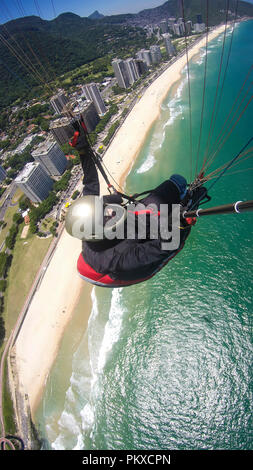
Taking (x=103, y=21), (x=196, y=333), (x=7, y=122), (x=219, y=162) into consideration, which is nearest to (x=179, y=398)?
(x=196, y=333)

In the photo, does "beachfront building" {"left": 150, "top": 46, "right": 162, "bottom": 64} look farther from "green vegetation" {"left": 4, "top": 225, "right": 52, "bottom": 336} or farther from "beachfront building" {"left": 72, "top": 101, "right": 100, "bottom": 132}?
"green vegetation" {"left": 4, "top": 225, "right": 52, "bottom": 336}

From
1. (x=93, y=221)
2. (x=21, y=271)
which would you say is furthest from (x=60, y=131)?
(x=93, y=221)

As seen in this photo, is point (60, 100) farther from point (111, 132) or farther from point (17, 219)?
point (111, 132)

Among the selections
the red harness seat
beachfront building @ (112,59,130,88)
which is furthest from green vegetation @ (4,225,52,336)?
beachfront building @ (112,59,130,88)

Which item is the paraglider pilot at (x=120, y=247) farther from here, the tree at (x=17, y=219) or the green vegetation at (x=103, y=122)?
the green vegetation at (x=103, y=122)

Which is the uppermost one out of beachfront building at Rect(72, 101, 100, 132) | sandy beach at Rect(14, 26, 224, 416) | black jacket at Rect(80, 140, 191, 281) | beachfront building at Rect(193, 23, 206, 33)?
black jacket at Rect(80, 140, 191, 281)
